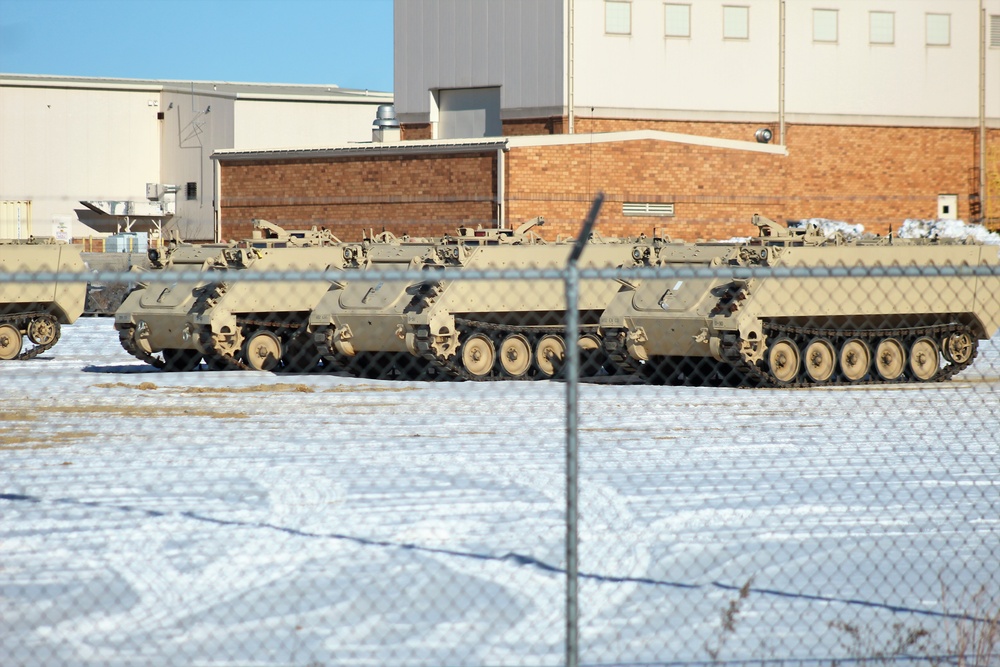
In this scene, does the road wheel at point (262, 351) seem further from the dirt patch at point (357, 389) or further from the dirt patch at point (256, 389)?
the dirt patch at point (357, 389)

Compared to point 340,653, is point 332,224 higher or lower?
higher

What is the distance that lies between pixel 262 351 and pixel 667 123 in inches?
728

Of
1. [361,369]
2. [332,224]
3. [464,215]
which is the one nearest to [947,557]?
[361,369]

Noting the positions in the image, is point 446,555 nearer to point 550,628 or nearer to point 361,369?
point 550,628

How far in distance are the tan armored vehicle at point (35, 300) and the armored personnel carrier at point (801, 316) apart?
9.12m

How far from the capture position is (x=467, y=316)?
17938 millimetres

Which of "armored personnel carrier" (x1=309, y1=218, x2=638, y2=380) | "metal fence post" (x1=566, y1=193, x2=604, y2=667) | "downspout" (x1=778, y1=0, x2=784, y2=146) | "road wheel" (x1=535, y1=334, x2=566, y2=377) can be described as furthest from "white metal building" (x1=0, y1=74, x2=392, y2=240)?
"metal fence post" (x1=566, y1=193, x2=604, y2=667)

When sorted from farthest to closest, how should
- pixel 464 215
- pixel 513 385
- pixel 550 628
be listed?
pixel 464 215, pixel 513 385, pixel 550 628

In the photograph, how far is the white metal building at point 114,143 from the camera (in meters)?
44.8

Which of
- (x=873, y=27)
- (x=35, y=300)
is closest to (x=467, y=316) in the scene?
(x=35, y=300)

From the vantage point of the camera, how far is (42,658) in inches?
235

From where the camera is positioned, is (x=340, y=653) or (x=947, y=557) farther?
(x=947, y=557)

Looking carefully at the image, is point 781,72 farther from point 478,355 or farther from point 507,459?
point 507,459

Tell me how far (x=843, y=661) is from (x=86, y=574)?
13.1 ft
